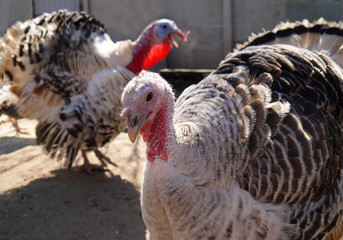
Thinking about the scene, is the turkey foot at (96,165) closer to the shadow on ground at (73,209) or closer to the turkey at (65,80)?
the shadow on ground at (73,209)

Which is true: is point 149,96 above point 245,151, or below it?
above

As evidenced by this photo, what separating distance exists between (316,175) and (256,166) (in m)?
0.42

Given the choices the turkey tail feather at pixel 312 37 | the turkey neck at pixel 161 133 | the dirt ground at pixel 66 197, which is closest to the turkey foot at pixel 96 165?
the dirt ground at pixel 66 197

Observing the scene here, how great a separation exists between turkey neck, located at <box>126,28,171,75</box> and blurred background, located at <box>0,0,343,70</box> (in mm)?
3619

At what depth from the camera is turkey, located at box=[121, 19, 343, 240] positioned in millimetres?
2057

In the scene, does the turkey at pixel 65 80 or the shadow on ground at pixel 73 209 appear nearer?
the shadow on ground at pixel 73 209

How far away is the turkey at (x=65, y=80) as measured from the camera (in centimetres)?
425

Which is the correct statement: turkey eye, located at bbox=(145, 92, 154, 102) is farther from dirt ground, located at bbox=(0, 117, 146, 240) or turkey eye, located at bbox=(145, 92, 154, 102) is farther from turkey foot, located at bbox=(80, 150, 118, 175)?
turkey foot, located at bbox=(80, 150, 118, 175)

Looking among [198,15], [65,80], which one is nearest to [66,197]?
[65,80]

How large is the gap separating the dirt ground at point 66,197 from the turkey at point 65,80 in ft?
1.25

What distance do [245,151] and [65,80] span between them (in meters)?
2.66

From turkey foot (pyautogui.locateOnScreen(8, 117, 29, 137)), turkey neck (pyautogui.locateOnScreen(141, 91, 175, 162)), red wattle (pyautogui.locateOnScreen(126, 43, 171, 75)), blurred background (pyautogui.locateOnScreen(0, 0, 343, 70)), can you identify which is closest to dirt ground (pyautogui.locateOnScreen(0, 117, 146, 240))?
turkey foot (pyautogui.locateOnScreen(8, 117, 29, 137))

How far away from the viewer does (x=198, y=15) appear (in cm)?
843

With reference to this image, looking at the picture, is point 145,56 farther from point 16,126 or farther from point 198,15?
point 198,15
